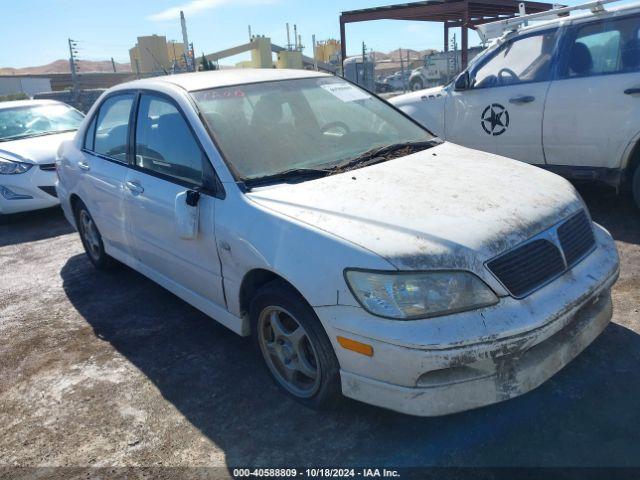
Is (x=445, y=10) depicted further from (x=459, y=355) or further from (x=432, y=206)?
(x=459, y=355)

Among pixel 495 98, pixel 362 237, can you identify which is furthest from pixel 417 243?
pixel 495 98

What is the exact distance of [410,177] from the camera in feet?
10.2

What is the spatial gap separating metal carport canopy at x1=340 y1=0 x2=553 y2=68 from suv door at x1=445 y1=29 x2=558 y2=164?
23.1 ft

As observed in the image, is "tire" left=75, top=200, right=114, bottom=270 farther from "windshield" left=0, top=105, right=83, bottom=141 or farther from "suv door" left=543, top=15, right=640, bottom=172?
"suv door" left=543, top=15, right=640, bottom=172

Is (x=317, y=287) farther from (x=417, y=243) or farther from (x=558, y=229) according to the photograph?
(x=558, y=229)

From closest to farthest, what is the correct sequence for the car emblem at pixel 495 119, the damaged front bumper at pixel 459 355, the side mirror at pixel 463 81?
the damaged front bumper at pixel 459 355
the car emblem at pixel 495 119
the side mirror at pixel 463 81

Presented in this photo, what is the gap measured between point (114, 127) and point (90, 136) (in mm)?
591

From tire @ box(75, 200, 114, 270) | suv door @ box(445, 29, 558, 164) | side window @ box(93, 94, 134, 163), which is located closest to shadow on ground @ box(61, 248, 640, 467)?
side window @ box(93, 94, 134, 163)

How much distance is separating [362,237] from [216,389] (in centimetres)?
136

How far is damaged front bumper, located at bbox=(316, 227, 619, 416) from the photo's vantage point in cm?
228

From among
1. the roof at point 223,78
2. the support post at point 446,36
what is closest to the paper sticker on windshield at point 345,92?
the roof at point 223,78

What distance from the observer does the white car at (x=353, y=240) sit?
92.6 inches

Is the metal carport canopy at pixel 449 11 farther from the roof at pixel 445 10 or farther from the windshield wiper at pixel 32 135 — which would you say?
the windshield wiper at pixel 32 135

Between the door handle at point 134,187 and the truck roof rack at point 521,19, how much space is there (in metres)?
4.10
